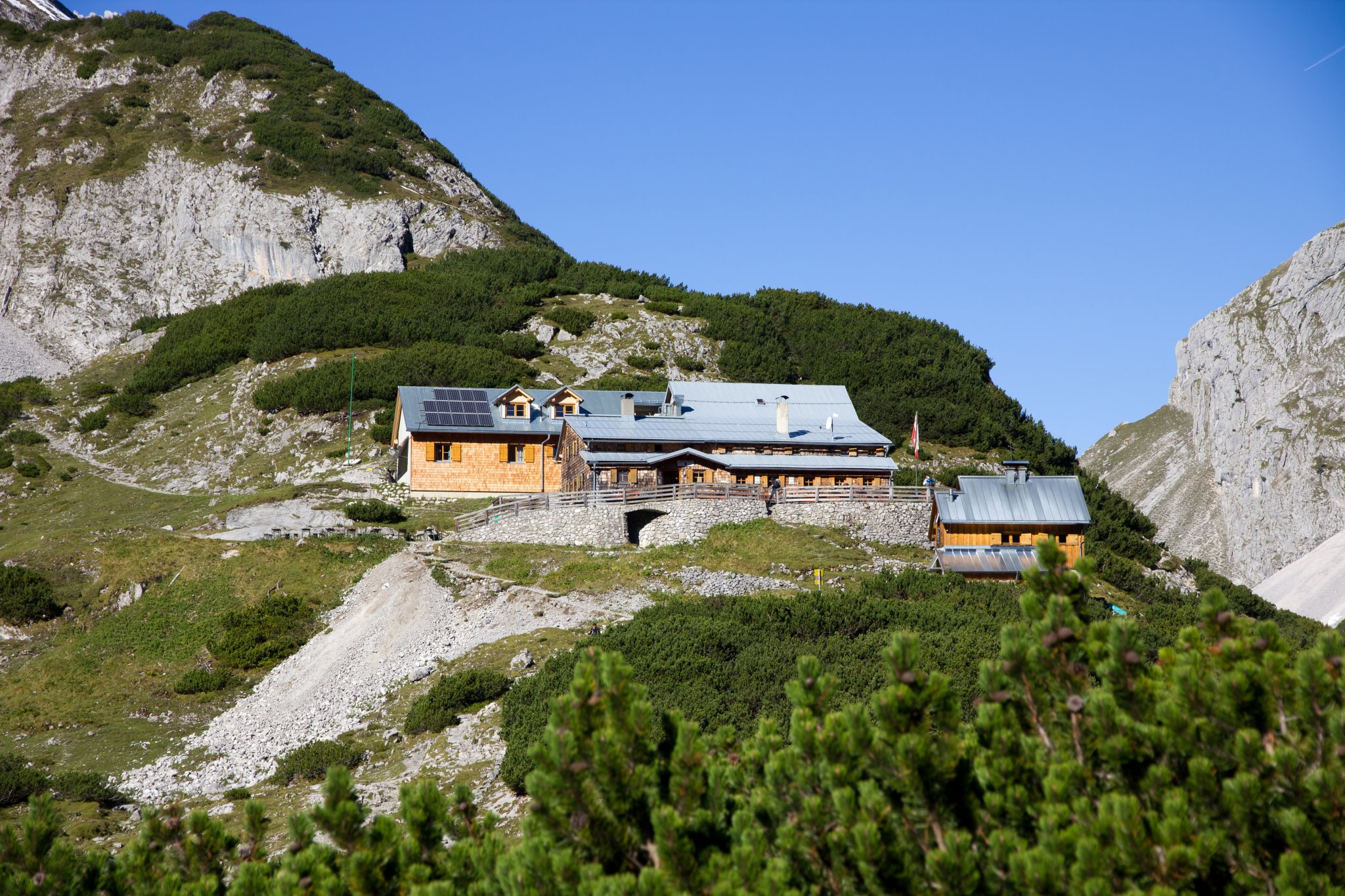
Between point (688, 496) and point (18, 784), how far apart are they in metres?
26.4

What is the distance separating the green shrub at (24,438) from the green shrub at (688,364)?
40826mm

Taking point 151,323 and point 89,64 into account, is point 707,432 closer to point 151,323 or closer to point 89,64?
point 151,323

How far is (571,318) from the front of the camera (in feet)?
263

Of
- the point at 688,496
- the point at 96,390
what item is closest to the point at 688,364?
the point at 688,496

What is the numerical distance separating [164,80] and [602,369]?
3135 inches

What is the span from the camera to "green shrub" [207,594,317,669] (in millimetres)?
36594

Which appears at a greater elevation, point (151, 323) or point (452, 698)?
point (151, 323)

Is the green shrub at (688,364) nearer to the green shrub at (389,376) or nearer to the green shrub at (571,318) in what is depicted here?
the green shrub at (571,318)

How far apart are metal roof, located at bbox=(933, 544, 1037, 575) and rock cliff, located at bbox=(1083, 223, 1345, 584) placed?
11479 centimetres

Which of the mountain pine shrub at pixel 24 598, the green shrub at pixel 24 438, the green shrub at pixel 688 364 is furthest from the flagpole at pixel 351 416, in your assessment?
the green shrub at pixel 688 364

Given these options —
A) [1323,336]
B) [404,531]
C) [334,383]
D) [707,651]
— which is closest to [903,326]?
[334,383]

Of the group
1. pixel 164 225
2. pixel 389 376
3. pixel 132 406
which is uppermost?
pixel 164 225

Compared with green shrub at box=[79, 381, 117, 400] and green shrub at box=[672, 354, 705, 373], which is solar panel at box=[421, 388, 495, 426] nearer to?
green shrub at box=[672, 354, 705, 373]

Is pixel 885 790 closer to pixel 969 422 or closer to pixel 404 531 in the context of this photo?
pixel 404 531
